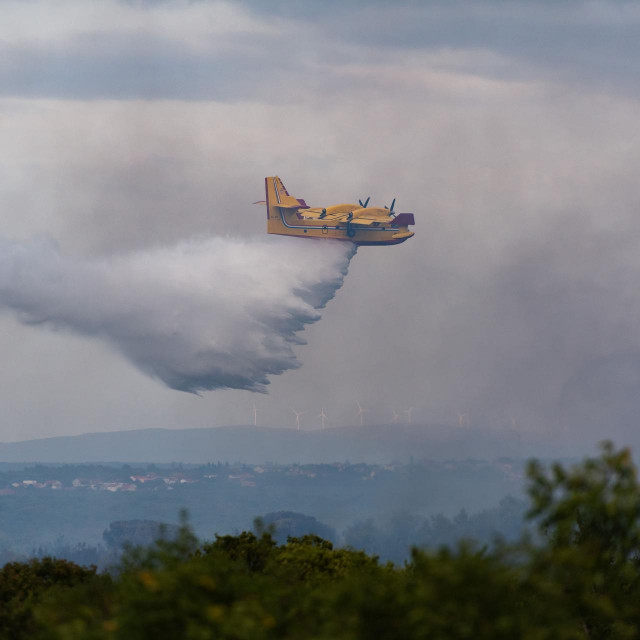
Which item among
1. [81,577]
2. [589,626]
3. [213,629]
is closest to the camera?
[213,629]

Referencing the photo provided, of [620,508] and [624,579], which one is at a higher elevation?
[620,508]

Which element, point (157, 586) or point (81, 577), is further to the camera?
point (81, 577)

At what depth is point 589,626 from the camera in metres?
39.5

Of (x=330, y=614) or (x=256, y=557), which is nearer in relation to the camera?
(x=330, y=614)

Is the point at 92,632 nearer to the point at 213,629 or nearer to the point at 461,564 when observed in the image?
the point at 213,629

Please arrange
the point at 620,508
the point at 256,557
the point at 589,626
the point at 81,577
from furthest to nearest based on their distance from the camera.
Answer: the point at 256,557
the point at 81,577
the point at 589,626
the point at 620,508

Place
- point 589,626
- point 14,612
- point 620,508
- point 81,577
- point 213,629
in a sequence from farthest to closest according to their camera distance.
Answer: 1. point 81,577
2. point 589,626
3. point 14,612
4. point 620,508
5. point 213,629

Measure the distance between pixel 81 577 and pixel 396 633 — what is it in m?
26.8

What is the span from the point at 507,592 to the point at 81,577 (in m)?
28.9

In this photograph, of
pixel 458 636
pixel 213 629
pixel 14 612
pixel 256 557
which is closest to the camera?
pixel 458 636

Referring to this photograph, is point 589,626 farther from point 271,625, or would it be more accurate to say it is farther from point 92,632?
point 92,632

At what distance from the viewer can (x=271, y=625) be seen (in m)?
22.8

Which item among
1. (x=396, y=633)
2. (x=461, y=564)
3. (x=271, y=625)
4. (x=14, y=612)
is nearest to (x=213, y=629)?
(x=271, y=625)

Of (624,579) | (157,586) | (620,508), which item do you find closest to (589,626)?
(624,579)
